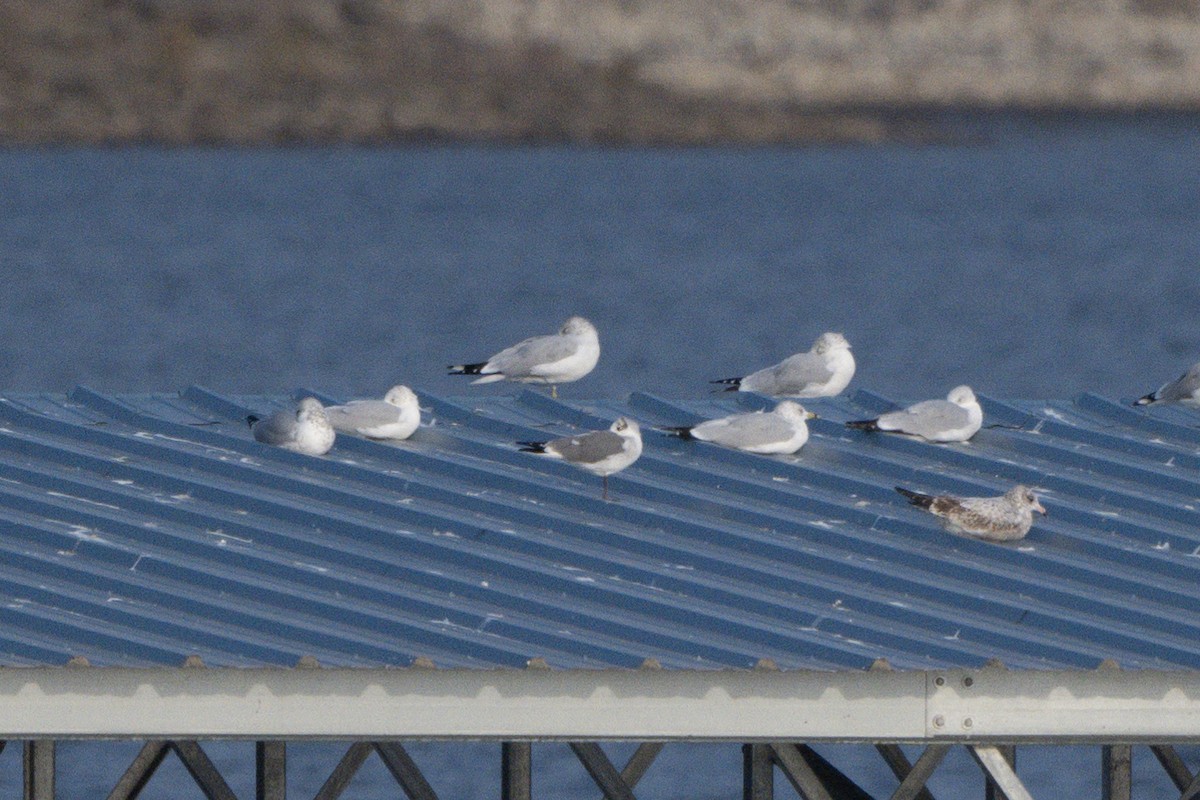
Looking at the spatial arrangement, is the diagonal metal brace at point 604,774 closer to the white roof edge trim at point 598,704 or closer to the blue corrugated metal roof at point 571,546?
the blue corrugated metal roof at point 571,546

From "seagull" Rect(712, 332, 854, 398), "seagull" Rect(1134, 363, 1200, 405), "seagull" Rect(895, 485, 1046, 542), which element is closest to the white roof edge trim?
"seagull" Rect(895, 485, 1046, 542)

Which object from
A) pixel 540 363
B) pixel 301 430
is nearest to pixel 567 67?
pixel 540 363

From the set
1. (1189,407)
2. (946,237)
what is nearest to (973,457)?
(1189,407)

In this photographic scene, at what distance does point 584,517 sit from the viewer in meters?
12.1

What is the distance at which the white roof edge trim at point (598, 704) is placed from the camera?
381 inches

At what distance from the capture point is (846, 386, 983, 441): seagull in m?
13.2

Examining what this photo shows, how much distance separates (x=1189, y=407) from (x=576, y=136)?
118916 millimetres

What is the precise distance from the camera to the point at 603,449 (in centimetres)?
1225

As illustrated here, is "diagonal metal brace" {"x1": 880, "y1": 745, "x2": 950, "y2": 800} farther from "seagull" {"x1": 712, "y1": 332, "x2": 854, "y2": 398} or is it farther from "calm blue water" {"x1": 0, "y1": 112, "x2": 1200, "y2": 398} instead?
"calm blue water" {"x1": 0, "y1": 112, "x2": 1200, "y2": 398}

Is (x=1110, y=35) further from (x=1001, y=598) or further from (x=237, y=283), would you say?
(x=1001, y=598)

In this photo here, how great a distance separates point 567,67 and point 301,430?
117 metres

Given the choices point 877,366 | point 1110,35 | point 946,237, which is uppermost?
point 1110,35

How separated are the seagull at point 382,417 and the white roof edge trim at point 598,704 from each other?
336 centimetres

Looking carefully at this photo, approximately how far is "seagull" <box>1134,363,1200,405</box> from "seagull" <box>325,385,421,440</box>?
3.86 meters
